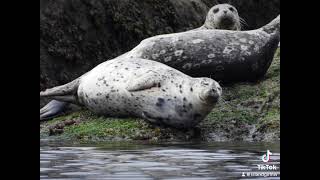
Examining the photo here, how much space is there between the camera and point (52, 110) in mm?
9172

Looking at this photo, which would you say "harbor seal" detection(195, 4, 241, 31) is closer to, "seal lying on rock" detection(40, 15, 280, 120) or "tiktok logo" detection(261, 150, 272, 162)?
"seal lying on rock" detection(40, 15, 280, 120)

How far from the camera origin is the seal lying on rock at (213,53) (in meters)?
9.44

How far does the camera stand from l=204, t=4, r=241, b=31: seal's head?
1094 cm

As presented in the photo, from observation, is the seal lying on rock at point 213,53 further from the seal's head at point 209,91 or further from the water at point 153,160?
the water at point 153,160

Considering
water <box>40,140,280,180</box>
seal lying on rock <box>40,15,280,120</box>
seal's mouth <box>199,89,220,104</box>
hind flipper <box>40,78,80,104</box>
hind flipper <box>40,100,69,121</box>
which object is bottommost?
water <box>40,140,280,180</box>

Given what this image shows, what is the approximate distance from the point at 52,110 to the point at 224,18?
10.4 feet

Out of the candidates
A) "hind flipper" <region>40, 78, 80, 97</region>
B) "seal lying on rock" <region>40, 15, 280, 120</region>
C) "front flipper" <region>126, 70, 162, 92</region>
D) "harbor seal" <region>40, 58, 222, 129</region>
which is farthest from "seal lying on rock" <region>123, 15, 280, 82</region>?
"front flipper" <region>126, 70, 162, 92</region>

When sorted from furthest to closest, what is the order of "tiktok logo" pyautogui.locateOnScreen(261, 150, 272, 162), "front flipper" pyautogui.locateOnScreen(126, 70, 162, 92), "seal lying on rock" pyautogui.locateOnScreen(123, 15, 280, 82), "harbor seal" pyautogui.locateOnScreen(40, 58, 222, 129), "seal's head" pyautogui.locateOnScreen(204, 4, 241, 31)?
"seal's head" pyautogui.locateOnScreen(204, 4, 241, 31) < "seal lying on rock" pyautogui.locateOnScreen(123, 15, 280, 82) < "front flipper" pyautogui.locateOnScreen(126, 70, 162, 92) < "harbor seal" pyautogui.locateOnScreen(40, 58, 222, 129) < "tiktok logo" pyautogui.locateOnScreen(261, 150, 272, 162)

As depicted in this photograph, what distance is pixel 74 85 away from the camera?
30.6ft

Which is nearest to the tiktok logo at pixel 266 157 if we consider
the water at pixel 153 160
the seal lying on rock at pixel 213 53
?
the water at pixel 153 160

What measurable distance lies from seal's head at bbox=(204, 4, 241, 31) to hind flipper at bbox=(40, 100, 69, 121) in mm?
2923

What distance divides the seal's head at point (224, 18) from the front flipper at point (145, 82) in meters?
2.83
